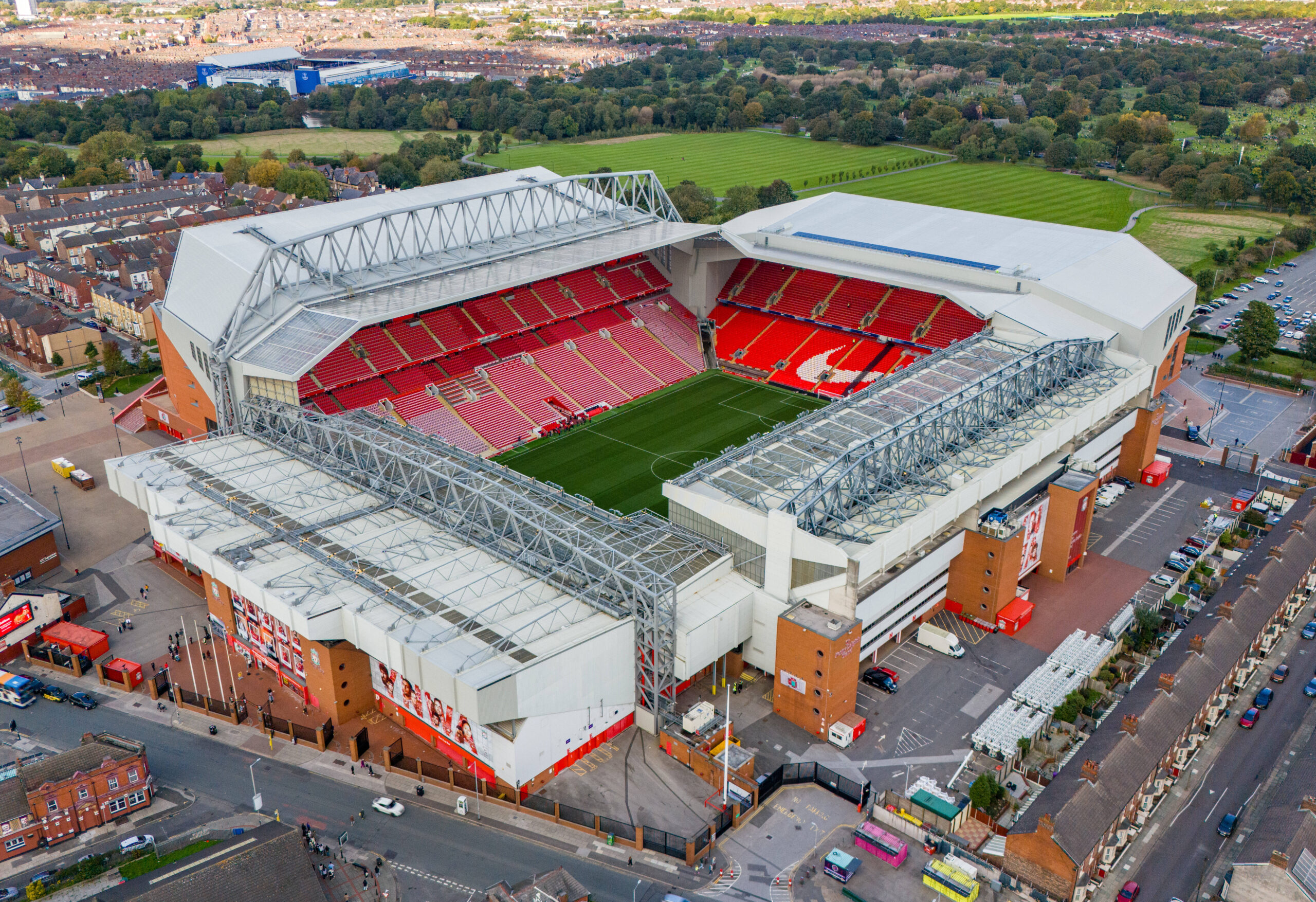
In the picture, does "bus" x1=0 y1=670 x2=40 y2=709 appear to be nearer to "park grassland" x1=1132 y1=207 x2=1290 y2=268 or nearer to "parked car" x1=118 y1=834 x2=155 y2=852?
"parked car" x1=118 y1=834 x2=155 y2=852

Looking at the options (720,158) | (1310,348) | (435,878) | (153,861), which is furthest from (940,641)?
(720,158)

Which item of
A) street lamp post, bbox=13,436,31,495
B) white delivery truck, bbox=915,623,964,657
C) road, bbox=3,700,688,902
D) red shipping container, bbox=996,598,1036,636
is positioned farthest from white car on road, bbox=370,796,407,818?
street lamp post, bbox=13,436,31,495

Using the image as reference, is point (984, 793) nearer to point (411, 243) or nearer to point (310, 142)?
point (411, 243)

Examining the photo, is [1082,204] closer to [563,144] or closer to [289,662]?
[563,144]

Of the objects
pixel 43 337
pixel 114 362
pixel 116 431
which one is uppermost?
pixel 43 337

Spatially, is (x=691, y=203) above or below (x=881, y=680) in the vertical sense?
above

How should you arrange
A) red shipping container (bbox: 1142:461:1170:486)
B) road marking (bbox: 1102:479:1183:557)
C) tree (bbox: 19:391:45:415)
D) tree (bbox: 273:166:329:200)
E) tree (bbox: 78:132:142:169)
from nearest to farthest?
1. road marking (bbox: 1102:479:1183:557)
2. red shipping container (bbox: 1142:461:1170:486)
3. tree (bbox: 19:391:45:415)
4. tree (bbox: 273:166:329:200)
5. tree (bbox: 78:132:142:169)

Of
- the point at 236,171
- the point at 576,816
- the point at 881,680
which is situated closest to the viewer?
the point at 576,816
